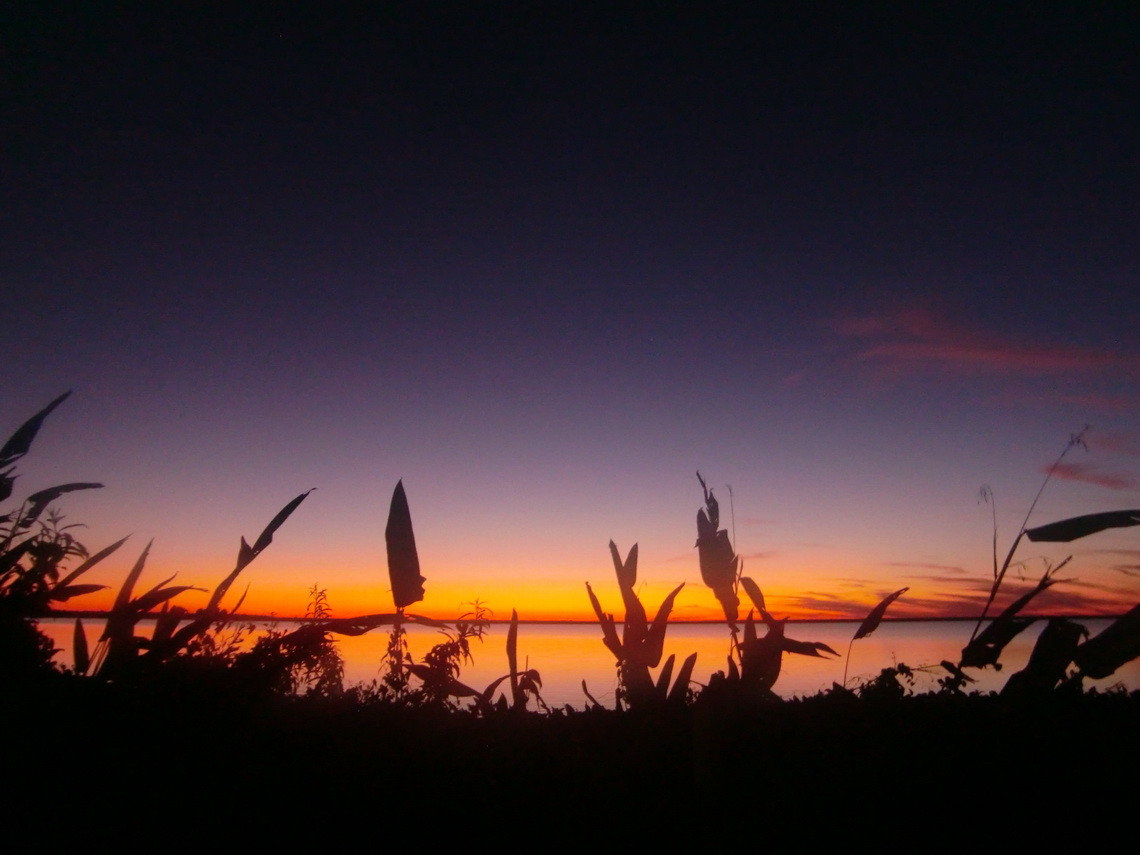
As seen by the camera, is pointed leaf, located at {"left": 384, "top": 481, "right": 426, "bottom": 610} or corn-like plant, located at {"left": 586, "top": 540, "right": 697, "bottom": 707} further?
corn-like plant, located at {"left": 586, "top": 540, "right": 697, "bottom": 707}

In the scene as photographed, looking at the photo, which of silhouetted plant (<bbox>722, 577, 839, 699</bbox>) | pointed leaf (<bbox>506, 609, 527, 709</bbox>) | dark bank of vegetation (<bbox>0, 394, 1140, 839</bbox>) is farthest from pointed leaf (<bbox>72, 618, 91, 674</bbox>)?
silhouetted plant (<bbox>722, 577, 839, 699</bbox>)

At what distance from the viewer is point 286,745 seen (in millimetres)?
3545

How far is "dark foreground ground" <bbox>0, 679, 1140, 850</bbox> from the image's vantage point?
9.56 feet

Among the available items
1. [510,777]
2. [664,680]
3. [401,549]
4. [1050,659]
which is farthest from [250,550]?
[1050,659]

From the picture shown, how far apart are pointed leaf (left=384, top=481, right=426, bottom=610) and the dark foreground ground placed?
109cm

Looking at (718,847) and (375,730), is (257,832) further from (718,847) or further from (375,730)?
(718,847)

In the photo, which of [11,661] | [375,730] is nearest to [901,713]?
[375,730]

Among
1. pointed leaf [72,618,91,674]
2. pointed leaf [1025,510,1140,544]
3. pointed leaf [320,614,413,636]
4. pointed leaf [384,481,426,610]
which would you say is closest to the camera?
pointed leaf [320,614,413,636]

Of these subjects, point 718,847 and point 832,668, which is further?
point 832,668

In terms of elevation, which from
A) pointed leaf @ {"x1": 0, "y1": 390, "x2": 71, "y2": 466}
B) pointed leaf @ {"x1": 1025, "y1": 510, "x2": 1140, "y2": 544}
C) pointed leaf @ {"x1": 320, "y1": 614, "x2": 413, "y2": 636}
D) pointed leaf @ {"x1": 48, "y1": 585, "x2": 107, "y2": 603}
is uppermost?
pointed leaf @ {"x1": 0, "y1": 390, "x2": 71, "y2": 466}

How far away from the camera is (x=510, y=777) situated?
3438mm

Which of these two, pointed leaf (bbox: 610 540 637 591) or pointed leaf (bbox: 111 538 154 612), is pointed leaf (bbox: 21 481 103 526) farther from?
pointed leaf (bbox: 610 540 637 591)

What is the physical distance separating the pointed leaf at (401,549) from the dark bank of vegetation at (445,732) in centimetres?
1

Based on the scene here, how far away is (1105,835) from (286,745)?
392 cm
